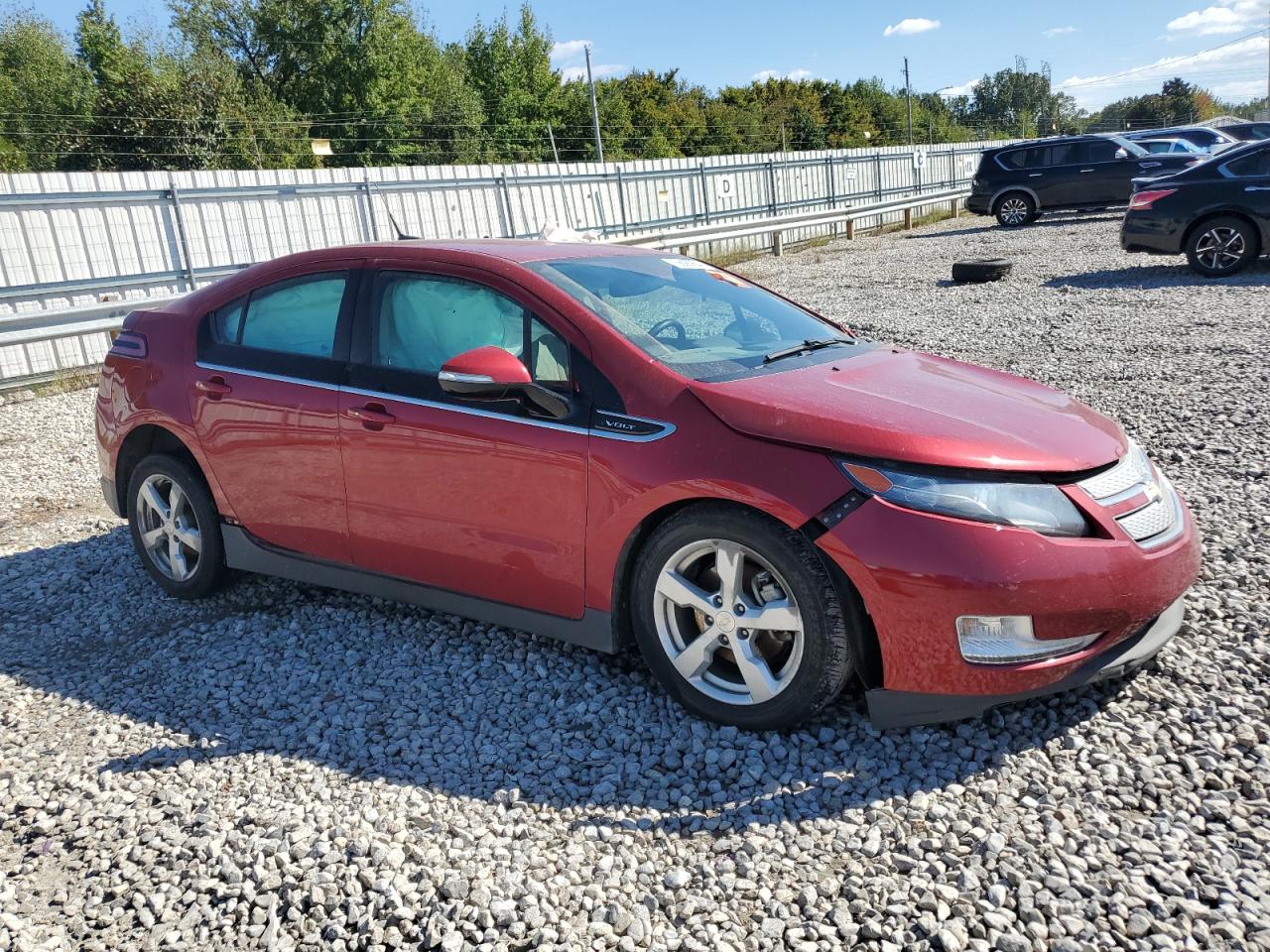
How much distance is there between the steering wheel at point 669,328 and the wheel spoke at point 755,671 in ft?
3.88

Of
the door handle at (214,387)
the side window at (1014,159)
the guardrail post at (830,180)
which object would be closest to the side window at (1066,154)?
the side window at (1014,159)

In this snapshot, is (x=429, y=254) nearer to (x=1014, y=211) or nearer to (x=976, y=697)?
(x=976, y=697)

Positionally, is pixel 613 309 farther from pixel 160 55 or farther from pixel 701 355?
pixel 160 55

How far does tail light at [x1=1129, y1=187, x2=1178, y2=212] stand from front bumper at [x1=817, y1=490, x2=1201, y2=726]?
1181 cm

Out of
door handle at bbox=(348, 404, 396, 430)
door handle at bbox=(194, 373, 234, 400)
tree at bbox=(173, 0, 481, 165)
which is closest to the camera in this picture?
door handle at bbox=(348, 404, 396, 430)

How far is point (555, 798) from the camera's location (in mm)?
3074

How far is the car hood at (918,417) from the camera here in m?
2.99

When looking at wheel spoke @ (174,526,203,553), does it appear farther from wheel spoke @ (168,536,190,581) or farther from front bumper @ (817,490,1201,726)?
front bumper @ (817,490,1201,726)

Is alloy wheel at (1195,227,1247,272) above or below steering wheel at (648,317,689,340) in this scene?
below

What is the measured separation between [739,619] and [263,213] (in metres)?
14.6

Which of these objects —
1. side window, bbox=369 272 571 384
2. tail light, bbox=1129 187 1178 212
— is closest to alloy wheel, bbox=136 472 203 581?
side window, bbox=369 272 571 384

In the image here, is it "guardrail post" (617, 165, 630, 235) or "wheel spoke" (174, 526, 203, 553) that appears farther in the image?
"guardrail post" (617, 165, 630, 235)

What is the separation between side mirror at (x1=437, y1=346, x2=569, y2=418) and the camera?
135 inches

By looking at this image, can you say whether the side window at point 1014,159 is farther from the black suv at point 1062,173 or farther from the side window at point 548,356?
the side window at point 548,356
